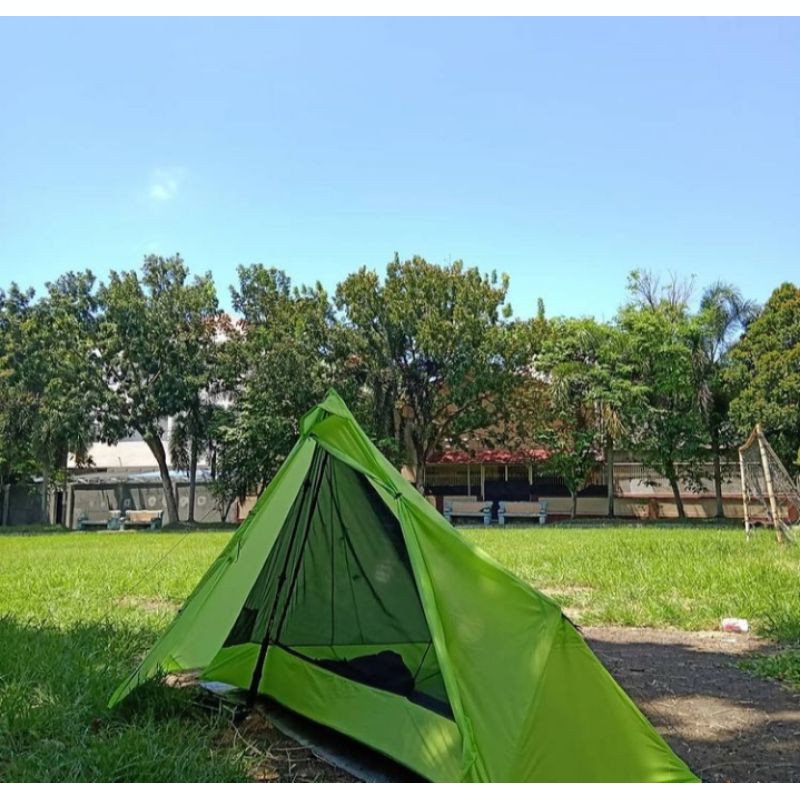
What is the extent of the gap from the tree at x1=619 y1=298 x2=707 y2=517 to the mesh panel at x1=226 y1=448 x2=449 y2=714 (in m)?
19.0

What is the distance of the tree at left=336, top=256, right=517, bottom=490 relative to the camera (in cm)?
2202

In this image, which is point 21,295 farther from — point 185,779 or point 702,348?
point 185,779

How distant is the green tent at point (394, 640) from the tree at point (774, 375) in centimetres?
1751

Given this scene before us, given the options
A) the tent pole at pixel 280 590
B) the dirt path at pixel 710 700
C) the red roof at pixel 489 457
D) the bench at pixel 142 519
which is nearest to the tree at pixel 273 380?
the bench at pixel 142 519

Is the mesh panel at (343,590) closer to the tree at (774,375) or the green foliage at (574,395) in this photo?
the tree at (774,375)

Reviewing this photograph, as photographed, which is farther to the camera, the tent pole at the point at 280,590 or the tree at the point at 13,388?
the tree at the point at 13,388

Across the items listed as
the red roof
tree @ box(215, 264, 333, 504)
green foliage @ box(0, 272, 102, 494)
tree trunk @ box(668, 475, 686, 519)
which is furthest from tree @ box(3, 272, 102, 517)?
tree trunk @ box(668, 475, 686, 519)

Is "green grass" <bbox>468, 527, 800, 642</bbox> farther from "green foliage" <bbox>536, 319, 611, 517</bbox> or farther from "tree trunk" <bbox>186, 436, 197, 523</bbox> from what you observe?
"tree trunk" <bbox>186, 436, 197, 523</bbox>

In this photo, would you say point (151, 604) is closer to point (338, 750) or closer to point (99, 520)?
point (338, 750)

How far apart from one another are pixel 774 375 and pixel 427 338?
8.99 m

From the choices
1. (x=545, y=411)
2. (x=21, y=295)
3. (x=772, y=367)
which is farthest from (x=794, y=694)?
(x=21, y=295)

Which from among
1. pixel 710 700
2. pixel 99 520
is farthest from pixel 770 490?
pixel 99 520

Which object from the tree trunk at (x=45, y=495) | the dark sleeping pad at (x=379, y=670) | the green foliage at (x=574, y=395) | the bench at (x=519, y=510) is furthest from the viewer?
the tree trunk at (x=45, y=495)

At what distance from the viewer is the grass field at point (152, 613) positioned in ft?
11.5
